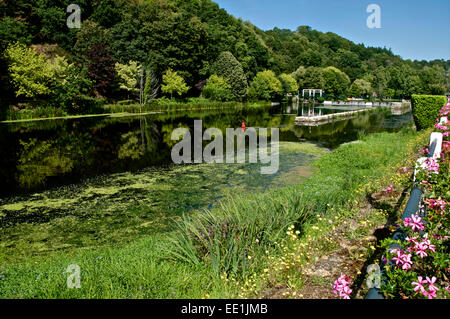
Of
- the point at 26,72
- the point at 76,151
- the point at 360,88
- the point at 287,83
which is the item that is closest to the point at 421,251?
the point at 76,151

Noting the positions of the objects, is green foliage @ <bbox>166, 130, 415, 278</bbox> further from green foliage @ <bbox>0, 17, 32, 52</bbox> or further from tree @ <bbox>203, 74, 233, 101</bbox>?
tree @ <bbox>203, 74, 233, 101</bbox>

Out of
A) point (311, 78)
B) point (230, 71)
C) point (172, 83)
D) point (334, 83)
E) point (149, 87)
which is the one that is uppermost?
point (311, 78)

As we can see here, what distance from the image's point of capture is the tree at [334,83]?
256 feet

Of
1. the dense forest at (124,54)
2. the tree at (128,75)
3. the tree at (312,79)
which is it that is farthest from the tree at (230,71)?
the tree at (312,79)

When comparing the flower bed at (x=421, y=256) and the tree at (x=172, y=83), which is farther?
the tree at (x=172, y=83)

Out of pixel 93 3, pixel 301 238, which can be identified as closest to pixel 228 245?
pixel 301 238

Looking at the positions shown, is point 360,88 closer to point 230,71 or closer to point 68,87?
point 230,71

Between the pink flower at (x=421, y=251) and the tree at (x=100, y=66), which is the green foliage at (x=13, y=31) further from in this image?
the pink flower at (x=421, y=251)

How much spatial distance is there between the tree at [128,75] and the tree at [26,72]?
1061 cm

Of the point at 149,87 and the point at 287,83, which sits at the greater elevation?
the point at 287,83

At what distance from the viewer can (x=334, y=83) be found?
7738cm

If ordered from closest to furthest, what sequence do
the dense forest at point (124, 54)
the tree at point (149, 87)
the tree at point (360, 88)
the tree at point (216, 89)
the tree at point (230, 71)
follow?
the dense forest at point (124, 54) < the tree at point (149, 87) < the tree at point (216, 89) < the tree at point (230, 71) < the tree at point (360, 88)

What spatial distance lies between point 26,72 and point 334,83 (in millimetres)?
67654
